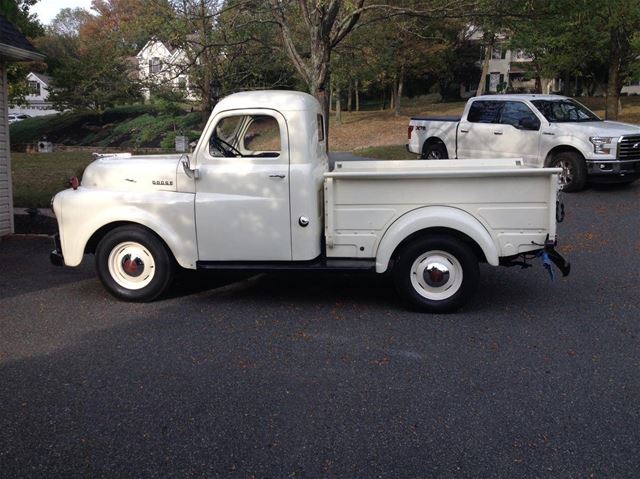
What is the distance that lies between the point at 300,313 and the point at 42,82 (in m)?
80.4

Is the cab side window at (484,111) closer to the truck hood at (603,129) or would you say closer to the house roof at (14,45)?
the truck hood at (603,129)

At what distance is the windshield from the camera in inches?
565

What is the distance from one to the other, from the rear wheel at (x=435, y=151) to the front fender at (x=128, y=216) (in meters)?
10.6

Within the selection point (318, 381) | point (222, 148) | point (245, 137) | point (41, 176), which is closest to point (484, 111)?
point (245, 137)

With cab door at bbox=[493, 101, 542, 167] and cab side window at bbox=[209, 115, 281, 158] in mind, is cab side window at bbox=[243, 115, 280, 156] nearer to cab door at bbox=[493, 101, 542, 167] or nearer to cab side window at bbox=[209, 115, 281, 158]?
cab side window at bbox=[209, 115, 281, 158]

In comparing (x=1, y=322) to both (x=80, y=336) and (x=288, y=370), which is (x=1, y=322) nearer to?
(x=80, y=336)

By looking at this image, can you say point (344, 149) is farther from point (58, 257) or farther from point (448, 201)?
point (448, 201)

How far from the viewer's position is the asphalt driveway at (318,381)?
3.73m

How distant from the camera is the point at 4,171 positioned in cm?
1059

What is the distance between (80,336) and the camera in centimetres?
579

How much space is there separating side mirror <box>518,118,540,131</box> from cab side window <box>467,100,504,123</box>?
2.02 feet

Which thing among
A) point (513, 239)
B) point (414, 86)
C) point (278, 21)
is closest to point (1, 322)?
point (513, 239)

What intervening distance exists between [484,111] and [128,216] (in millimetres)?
10758

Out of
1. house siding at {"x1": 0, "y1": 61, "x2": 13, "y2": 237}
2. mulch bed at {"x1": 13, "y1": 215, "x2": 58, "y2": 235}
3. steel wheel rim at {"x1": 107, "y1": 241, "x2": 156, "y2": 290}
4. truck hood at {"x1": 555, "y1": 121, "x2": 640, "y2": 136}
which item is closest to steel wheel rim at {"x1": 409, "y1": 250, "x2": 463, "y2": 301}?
steel wheel rim at {"x1": 107, "y1": 241, "x2": 156, "y2": 290}
